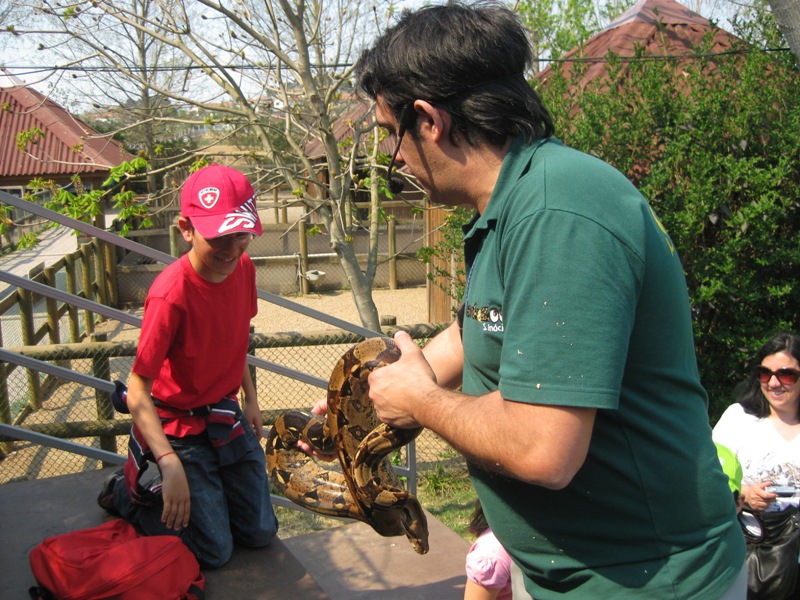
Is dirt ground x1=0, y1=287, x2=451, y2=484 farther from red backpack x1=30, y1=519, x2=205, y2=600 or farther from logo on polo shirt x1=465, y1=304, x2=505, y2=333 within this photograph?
logo on polo shirt x1=465, y1=304, x2=505, y2=333

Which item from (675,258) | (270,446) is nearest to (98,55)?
(270,446)

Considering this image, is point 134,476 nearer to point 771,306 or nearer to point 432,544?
point 432,544

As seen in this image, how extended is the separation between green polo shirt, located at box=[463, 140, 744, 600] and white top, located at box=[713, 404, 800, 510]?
2903 millimetres

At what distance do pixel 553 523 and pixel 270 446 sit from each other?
5.57 ft

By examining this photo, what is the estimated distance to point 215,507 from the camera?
140 inches

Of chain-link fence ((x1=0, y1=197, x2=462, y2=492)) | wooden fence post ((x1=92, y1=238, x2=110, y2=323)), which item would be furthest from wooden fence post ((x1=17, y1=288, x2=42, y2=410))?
wooden fence post ((x1=92, y1=238, x2=110, y2=323))

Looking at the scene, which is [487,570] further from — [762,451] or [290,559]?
[762,451]

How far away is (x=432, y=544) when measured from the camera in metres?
4.72

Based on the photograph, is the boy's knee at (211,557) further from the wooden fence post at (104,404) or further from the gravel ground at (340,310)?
the gravel ground at (340,310)

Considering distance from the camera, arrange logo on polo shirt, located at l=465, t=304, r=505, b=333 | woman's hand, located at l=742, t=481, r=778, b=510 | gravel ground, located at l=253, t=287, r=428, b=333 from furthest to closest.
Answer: gravel ground, located at l=253, t=287, r=428, b=333, woman's hand, located at l=742, t=481, r=778, b=510, logo on polo shirt, located at l=465, t=304, r=505, b=333

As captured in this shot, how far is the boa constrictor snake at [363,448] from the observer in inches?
88.7

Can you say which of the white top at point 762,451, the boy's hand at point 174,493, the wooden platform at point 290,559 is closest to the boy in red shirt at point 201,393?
the boy's hand at point 174,493

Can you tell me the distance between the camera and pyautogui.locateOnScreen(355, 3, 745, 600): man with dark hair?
4.55ft

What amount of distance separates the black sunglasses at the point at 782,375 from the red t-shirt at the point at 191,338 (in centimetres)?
295
